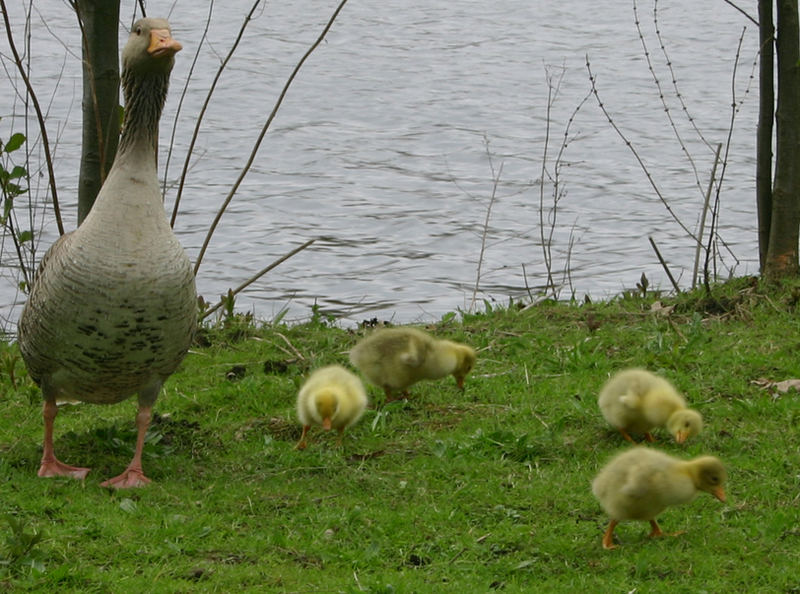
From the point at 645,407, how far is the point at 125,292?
103 inches

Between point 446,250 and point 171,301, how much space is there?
697cm

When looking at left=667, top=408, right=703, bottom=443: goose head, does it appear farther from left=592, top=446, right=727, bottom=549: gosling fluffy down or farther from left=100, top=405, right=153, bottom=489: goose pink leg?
left=100, top=405, right=153, bottom=489: goose pink leg

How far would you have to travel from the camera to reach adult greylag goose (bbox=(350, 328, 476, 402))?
689 centimetres

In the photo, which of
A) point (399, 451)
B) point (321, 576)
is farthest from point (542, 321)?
point (321, 576)

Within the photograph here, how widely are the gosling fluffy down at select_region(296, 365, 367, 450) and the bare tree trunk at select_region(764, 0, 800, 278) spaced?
379 cm

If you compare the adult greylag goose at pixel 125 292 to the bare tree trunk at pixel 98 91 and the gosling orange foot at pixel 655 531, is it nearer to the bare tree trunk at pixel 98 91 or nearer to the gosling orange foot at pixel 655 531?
the bare tree trunk at pixel 98 91

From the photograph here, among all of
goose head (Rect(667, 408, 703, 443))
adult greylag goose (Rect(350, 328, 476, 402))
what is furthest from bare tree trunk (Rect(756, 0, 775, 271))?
goose head (Rect(667, 408, 703, 443))

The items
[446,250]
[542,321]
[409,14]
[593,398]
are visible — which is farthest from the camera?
[409,14]

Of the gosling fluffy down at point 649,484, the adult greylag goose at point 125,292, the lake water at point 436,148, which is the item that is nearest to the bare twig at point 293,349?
the lake water at point 436,148

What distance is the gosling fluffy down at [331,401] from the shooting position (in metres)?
6.27

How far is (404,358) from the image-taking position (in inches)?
269

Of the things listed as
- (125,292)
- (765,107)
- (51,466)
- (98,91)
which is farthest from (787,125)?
(51,466)

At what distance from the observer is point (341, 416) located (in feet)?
21.0

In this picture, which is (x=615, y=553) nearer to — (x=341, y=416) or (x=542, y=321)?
(x=341, y=416)
